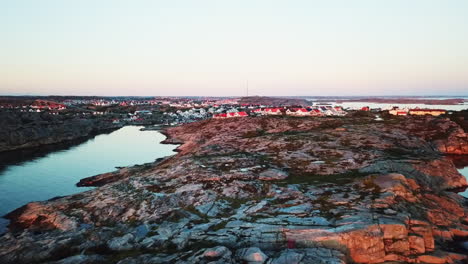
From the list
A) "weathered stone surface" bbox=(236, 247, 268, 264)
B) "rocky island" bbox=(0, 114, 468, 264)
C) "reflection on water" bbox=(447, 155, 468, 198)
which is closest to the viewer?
"weathered stone surface" bbox=(236, 247, 268, 264)

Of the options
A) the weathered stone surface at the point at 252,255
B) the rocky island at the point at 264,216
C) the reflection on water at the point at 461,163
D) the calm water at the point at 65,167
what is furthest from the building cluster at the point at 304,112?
the weathered stone surface at the point at 252,255

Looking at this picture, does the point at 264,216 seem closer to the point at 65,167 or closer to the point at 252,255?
the point at 252,255

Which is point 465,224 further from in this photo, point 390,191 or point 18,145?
point 18,145

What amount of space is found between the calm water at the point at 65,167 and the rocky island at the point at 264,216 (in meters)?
12.0

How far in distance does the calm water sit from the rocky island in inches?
472

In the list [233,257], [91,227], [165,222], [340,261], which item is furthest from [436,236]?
[91,227]

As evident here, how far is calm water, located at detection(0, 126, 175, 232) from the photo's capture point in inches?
2122

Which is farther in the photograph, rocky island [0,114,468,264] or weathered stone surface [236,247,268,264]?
rocky island [0,114,468,264]

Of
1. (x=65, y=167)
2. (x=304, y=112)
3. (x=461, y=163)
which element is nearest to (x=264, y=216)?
(x=65, y=167)

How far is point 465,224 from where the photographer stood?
30656 millimetres

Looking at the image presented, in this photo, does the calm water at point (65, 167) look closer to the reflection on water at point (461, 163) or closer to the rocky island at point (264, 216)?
the rocky island at point (264, 216)

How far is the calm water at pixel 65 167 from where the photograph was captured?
53.9 m

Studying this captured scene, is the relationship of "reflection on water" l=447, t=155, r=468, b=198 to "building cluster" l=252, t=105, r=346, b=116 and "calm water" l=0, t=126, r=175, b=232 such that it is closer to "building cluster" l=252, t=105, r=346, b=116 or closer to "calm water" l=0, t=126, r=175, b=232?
"building cluster" l=252, t=105, r=346, b=116

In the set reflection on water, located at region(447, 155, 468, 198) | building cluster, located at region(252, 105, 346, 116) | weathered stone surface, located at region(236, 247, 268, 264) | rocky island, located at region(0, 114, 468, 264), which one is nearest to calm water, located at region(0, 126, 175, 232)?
rocky island, located at region(0, 114, 468, 264)
